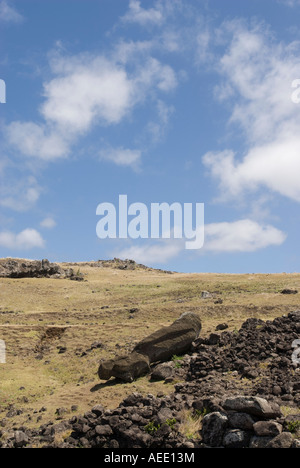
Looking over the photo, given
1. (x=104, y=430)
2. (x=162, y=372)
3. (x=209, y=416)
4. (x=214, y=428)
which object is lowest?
(x=104, y=430)

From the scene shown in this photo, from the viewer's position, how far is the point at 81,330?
32.5 metres

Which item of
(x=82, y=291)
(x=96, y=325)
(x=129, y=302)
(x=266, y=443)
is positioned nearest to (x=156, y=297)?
(x=129, y=302)

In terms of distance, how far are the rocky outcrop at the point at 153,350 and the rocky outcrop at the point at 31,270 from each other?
4675cm

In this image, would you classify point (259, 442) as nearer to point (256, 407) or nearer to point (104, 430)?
point (256, 407)

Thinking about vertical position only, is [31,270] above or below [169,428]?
above

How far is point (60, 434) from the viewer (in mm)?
14461

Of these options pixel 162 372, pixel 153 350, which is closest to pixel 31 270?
pixel 153 350

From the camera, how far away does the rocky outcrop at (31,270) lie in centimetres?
6606

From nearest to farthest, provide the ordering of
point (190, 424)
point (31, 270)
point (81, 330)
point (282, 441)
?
point (282, 441) < point (190, 424) < point (81, 330) < point (31, 270)

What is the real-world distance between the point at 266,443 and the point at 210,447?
5.40 feet

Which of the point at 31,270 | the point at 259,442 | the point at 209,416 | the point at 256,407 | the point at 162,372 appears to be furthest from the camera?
the point at 31,270

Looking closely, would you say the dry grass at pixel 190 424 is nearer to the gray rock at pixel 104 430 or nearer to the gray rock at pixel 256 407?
the gray rock at pixel 256 407

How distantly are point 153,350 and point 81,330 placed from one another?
10823 mm
